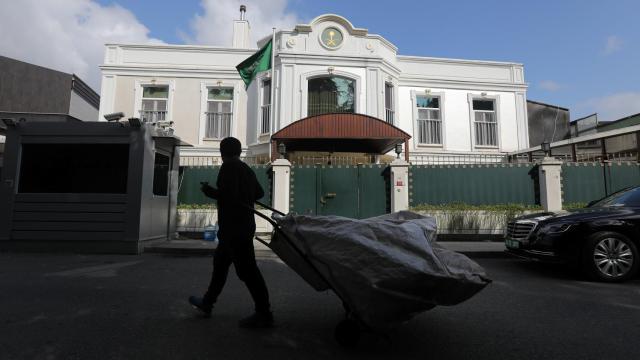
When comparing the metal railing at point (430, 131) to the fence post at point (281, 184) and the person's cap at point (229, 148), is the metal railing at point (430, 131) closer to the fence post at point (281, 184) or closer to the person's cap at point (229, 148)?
the fence post at point (281, 184)

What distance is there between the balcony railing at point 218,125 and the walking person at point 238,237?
1457 cm

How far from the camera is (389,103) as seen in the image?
17203mm

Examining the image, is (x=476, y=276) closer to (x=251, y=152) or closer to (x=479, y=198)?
(x=479, y=198)

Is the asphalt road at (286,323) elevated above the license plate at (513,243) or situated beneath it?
situated beneath

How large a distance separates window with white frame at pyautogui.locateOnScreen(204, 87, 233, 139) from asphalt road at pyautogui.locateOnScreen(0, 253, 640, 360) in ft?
40.6

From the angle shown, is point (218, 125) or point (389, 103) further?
point (218, 125)

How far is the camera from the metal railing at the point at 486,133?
1862 centimetres

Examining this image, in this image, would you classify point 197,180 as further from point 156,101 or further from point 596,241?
point 596,241

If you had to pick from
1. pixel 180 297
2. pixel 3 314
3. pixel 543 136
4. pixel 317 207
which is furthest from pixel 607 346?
pixel 543 136

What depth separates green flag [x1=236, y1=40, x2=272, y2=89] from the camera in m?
13.1

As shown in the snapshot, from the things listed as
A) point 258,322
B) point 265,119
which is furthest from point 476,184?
point 258,322

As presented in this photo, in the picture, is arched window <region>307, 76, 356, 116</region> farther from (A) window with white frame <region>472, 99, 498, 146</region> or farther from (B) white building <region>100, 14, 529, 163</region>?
(A) window with white frame <region>472, 99, 498, 146</region>

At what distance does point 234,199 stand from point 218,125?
15.1m

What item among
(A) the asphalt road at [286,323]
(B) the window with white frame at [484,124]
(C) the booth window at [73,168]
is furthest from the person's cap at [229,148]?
(B) the window with white frame at [484,124]
